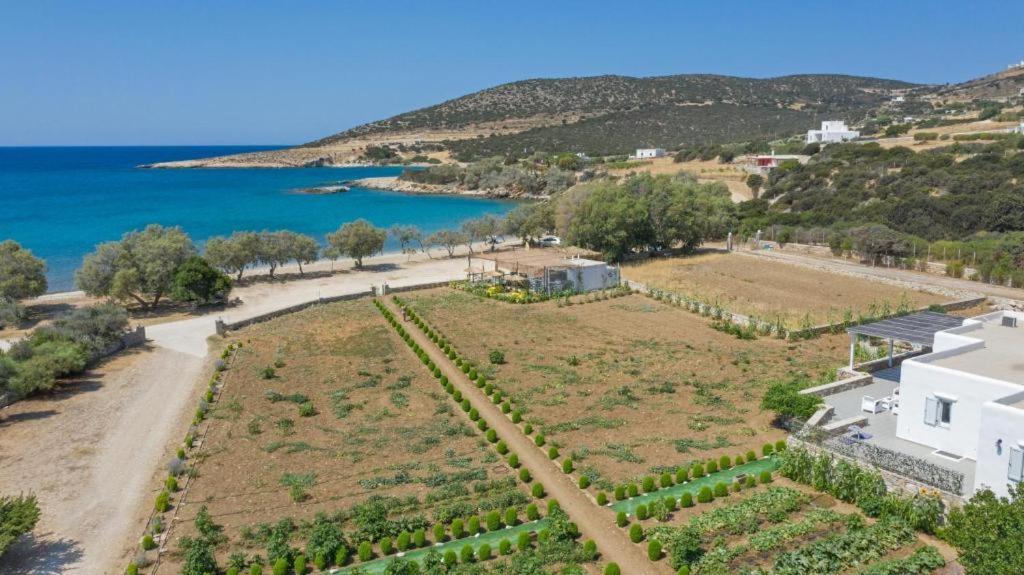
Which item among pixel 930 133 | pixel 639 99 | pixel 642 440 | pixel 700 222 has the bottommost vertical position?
pixel 642 440

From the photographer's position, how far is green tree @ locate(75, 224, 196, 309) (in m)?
33.9

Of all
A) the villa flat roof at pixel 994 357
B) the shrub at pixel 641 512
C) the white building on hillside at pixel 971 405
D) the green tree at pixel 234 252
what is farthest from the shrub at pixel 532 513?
the green tree at pixel 234 252

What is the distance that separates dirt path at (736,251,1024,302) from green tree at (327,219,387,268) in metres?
26.9

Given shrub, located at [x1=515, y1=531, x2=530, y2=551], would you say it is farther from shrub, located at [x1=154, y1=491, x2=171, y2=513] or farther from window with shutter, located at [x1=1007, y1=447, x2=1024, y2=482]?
window with shutter, located at [x1=1007, y1=447, x2=1024, y2=482]

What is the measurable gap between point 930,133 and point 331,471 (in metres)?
85.3

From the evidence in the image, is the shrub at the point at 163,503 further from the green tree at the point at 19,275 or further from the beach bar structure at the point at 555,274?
the green tree at the point at 19,275

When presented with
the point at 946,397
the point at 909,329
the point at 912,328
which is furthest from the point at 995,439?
the point at 912,328

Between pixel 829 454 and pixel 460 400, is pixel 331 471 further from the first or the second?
pixel 829 454

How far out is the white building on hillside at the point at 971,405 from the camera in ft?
43.5

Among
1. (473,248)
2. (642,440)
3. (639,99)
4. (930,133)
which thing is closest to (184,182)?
(473,248)

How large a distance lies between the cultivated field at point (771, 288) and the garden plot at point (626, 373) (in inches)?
129

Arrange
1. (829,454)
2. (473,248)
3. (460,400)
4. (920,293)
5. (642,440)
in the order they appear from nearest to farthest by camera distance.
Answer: (829,454)
(642,440)
(460,400)
(920,293)
(473,248)

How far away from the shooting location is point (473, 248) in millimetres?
57312

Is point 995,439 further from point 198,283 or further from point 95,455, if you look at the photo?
point 198,283
